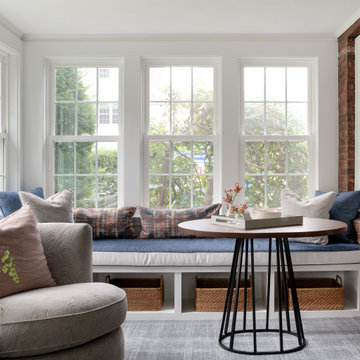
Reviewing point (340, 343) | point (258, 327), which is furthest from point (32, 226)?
point (340, 343)

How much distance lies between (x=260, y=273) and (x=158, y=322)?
1.08 meters

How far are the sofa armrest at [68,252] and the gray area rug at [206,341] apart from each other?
0.69 m

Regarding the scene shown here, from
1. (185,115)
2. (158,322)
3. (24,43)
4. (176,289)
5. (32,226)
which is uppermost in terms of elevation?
(24,43)

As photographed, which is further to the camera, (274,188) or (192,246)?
(274,188)

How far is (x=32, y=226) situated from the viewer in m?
2.54

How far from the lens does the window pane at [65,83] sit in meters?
4.81

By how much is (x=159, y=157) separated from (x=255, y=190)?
1.07m

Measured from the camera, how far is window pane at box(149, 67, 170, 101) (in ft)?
15.7

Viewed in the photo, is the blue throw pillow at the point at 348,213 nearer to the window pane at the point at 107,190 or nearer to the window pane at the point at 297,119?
the window pane at the point at 297,119

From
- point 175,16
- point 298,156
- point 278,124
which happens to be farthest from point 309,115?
point 175,16

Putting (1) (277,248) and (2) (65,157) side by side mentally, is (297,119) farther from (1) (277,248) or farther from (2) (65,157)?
(2) (65,157)

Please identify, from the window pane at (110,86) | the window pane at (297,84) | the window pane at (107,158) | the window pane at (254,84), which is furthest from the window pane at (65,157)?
the window pane at (297,84)

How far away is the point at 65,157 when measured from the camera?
15.8 feet

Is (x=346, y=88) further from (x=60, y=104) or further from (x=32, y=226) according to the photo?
(x=32, y=226)
